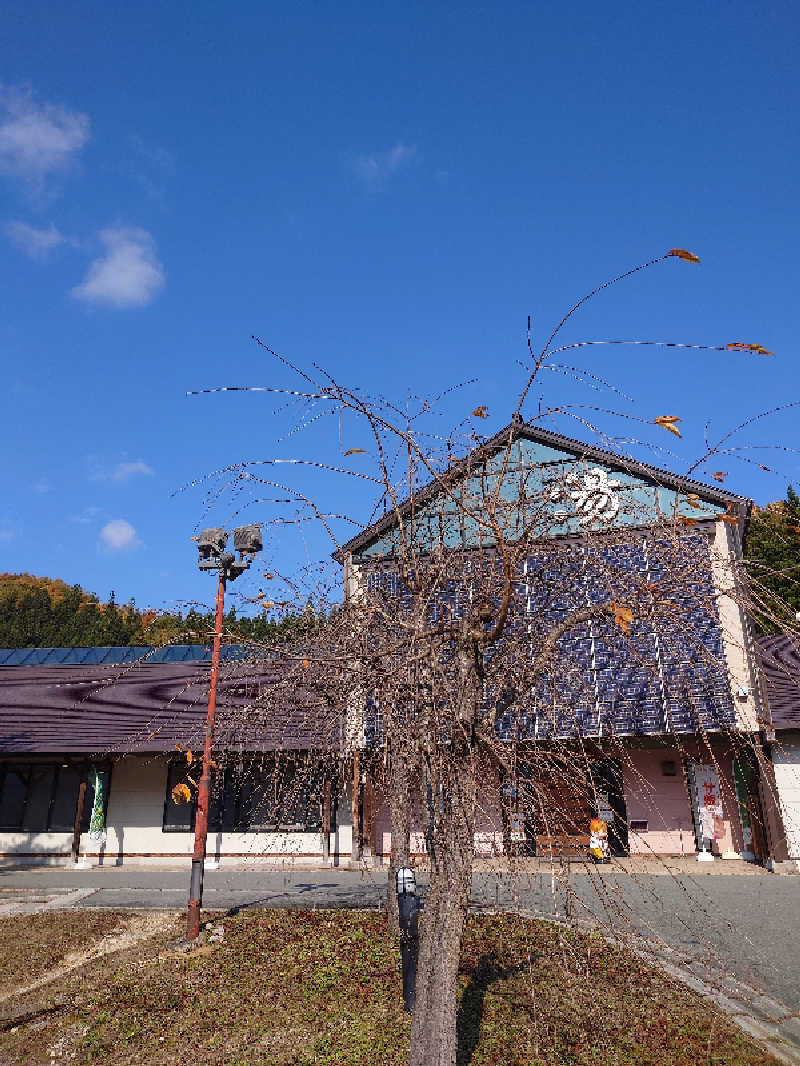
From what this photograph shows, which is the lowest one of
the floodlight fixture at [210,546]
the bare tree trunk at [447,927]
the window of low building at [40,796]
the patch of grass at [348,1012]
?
the patch of grass at [348,1012]

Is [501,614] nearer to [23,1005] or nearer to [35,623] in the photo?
[23,1005]

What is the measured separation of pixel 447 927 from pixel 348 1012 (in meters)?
2.56

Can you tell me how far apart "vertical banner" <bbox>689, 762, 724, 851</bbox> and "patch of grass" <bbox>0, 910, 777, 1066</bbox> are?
29.3 ft

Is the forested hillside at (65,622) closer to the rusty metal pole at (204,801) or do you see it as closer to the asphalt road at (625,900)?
the asphalt road at (625,900)

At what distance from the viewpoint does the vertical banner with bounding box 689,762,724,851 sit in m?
15.7

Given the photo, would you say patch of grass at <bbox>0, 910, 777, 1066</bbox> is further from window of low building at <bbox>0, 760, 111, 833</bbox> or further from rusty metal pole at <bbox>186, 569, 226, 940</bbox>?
window of low building at <bbox>0, 760, 111, 833</bbox>

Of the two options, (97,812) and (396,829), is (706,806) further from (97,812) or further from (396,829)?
(97,812)

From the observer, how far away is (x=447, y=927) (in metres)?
4.57

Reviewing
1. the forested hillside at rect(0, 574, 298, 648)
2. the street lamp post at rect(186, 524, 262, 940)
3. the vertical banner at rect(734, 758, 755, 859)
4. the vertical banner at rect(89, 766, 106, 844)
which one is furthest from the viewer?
the forested hillside at rect(0, 574, 298, 648)

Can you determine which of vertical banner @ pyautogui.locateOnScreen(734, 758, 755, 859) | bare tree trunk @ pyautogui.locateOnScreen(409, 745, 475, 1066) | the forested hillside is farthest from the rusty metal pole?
the forested hillside

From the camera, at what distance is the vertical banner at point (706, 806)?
51.5 feet

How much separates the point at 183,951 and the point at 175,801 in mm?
9910

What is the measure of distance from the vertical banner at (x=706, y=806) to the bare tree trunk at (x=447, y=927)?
12928 millimetres

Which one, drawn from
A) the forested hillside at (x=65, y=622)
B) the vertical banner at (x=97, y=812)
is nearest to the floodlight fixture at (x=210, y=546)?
the vertical banner at (x=97, y=812)
